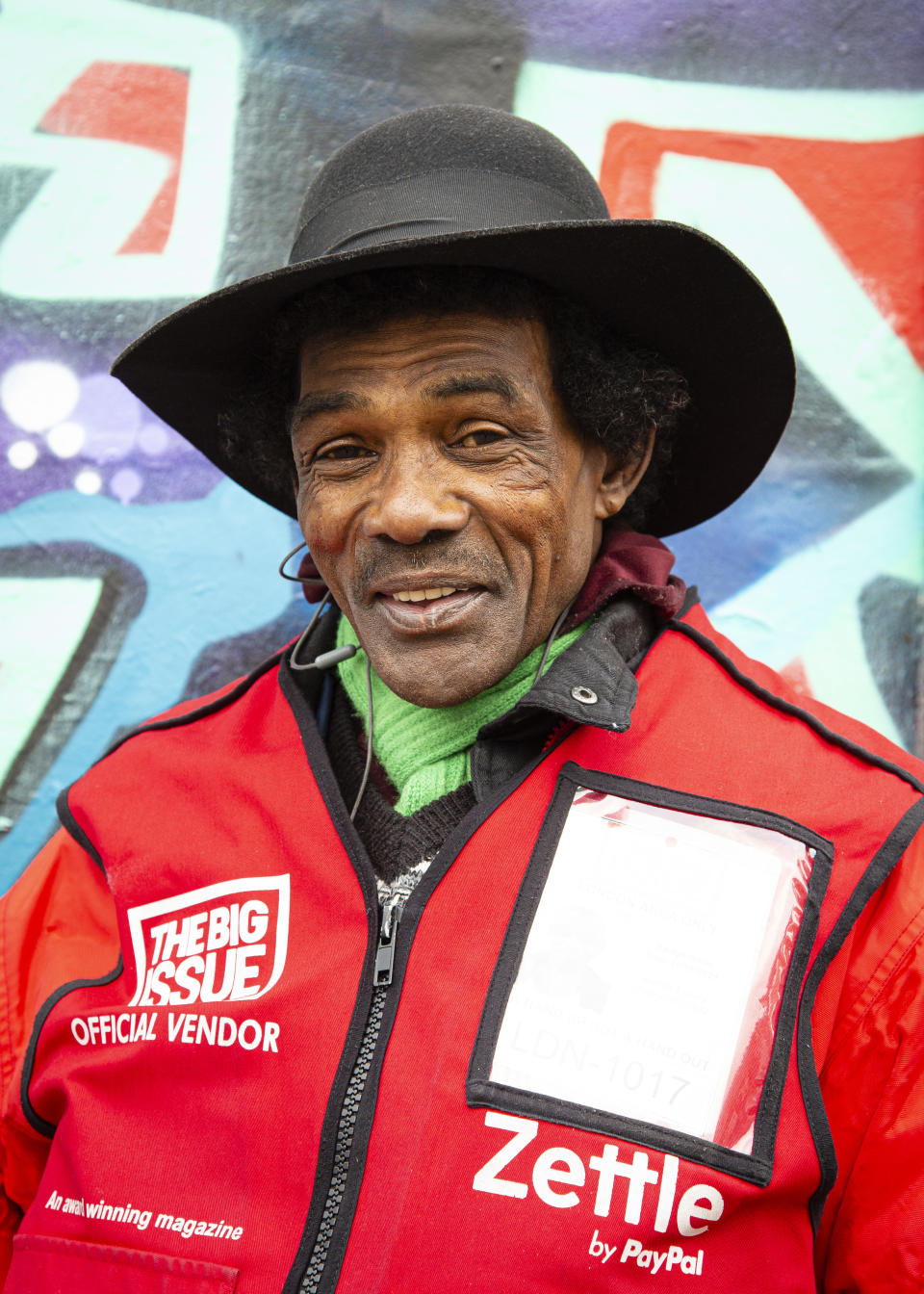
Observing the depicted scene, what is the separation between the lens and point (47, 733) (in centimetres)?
285

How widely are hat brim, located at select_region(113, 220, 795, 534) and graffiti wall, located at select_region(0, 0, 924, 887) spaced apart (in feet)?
2.02

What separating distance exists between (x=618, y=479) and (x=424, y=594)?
0.47 metres

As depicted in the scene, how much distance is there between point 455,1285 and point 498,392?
1296mm

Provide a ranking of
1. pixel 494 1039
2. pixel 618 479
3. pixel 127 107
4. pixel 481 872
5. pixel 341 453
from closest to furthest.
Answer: pixel 494 1039
pixel 481 872
pixel 341 453
pixel 618 479
pixel 127 107

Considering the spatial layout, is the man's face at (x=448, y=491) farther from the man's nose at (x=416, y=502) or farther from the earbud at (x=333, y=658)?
the earbud at (x=333, y=658)

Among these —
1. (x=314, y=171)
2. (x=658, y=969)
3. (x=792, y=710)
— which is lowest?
(x=658, y=969)

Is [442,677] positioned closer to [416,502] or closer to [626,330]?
[416,502]

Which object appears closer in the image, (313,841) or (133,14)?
(313,841)

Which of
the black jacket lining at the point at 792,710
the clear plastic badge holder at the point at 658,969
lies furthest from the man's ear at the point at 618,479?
the clear plastic badge holder at the point at 658,969

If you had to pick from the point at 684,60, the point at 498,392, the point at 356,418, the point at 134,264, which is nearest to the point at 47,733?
the point at 134,264

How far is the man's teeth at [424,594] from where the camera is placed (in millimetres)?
1861

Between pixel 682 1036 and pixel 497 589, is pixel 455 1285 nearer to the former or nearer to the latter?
pixel 682 1036

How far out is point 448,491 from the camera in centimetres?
182

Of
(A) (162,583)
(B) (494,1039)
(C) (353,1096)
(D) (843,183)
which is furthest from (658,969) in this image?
(D) (843,183)
